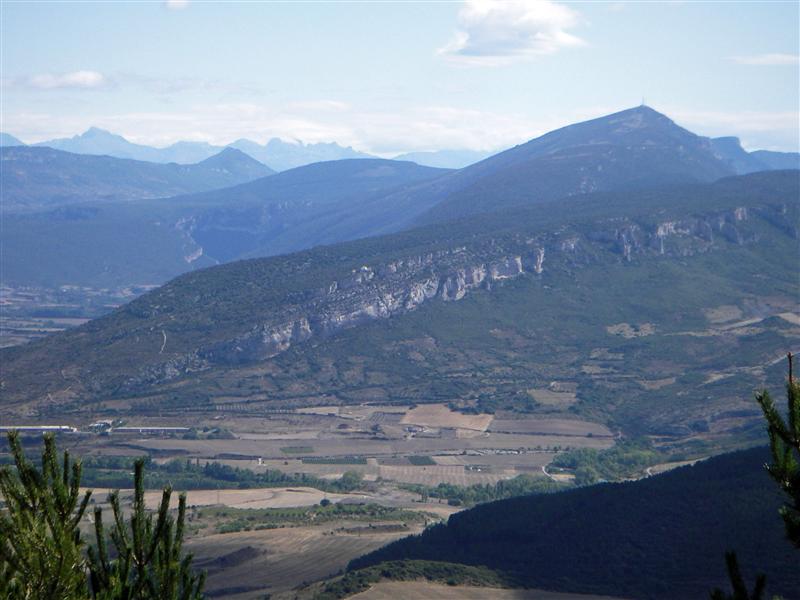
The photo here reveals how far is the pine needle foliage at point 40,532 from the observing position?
57.8ft

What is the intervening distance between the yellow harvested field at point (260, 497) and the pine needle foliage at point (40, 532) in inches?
2649

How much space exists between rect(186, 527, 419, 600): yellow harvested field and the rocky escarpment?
203ft

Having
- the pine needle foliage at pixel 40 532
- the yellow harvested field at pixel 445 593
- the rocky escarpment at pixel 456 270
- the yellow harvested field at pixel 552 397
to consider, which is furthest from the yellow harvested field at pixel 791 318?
the pine needle foliage at pixel 40 532

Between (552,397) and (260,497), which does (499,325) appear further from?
(260,497)

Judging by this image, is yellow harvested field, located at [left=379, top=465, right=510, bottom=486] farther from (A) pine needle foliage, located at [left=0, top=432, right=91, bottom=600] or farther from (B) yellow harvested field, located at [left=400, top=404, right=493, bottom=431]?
(A) pine needle foliage, located at [left=0, top=432, right=91, bottom=600]

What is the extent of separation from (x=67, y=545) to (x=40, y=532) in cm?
43

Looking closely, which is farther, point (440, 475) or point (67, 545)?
point (440, 475)

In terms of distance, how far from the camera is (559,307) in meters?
156

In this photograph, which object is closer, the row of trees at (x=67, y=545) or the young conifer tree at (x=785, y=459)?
the young conifer tree at (x=785, y=459)

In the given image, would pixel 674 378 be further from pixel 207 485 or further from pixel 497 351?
pixel 207 485

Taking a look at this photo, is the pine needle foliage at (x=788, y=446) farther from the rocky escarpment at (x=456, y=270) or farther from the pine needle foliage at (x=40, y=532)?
the rocky escarpment at (x=456, y=270)

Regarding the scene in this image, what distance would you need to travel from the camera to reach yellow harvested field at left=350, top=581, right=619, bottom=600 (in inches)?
2159

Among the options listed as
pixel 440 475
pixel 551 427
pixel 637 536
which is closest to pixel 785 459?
pixel 637 536

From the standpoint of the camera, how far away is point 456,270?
157250 mm
